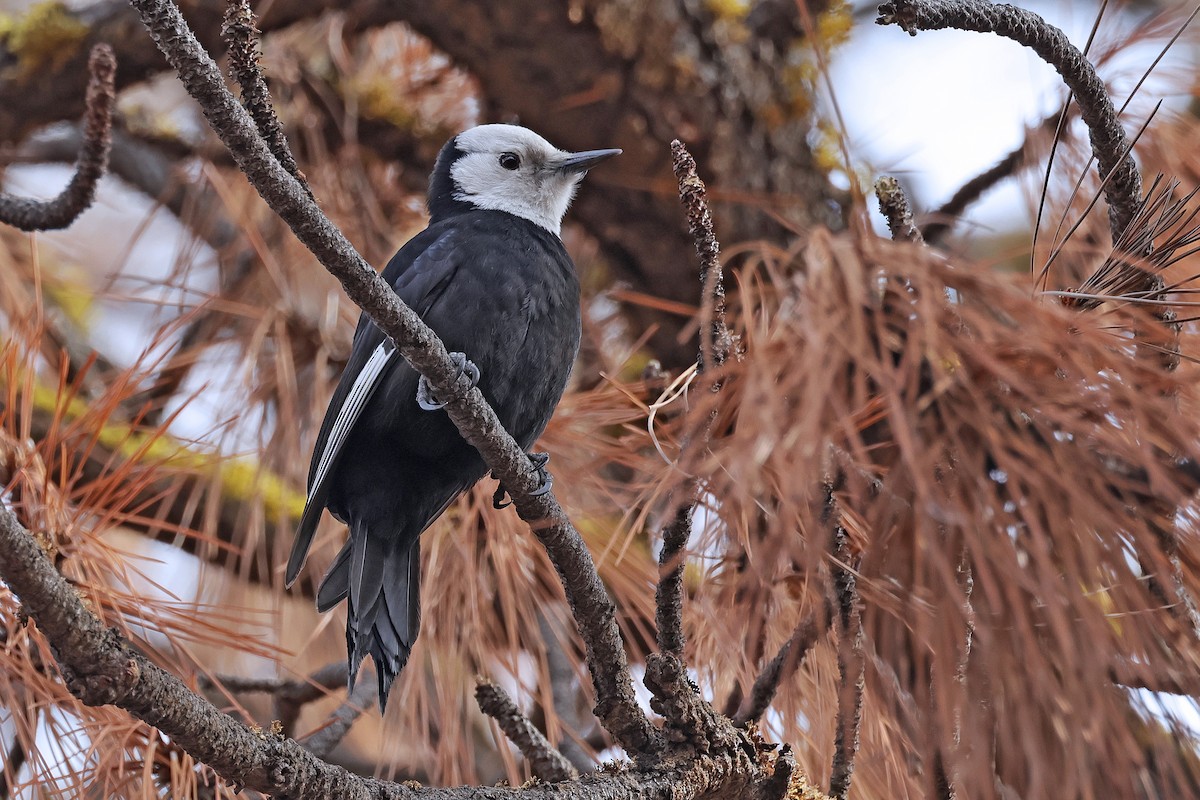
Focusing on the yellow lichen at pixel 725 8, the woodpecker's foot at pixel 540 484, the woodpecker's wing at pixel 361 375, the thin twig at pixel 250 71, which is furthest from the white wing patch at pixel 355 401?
the yellow lichen at pixel 725 8

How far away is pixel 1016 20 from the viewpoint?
3.79 feet

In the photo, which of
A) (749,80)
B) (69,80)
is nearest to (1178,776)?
(749,80)

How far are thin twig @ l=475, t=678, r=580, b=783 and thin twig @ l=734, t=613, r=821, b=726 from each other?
24 centimetres

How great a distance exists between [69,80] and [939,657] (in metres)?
2.29

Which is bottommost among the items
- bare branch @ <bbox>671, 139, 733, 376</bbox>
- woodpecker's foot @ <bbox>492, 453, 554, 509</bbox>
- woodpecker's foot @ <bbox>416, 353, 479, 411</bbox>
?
woodpecker's foot @ <bbox>492, 453, 554, 509</bbox>

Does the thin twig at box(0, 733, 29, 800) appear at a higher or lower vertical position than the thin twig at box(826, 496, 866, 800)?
higher

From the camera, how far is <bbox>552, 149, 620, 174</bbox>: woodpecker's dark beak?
6.90 ft

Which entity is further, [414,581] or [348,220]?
[348,220]

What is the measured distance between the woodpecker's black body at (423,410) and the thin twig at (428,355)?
0.38m

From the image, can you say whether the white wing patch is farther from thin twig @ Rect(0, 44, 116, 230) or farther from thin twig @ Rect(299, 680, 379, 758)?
thin twig @ Rect(0, 44, 116, 230)

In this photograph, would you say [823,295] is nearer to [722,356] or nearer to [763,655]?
[722,356]

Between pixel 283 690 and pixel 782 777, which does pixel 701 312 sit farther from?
pixel 283 690

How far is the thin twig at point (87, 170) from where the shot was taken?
156cm

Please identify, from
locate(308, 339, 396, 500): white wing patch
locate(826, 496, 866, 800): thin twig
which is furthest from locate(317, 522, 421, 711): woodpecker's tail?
locate(826, 496, 866, 800): thin twig
